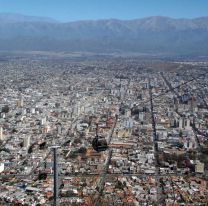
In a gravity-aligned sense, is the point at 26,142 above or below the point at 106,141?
below

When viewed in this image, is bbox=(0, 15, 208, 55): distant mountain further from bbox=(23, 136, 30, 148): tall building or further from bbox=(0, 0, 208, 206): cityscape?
bbox=(23, 136, 30, 148): tall building

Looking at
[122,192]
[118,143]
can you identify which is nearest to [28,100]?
[118,143]

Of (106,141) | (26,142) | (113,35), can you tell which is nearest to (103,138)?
(106,141)

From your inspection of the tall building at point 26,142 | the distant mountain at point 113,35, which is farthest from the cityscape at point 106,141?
the distant mountain at point 113,35

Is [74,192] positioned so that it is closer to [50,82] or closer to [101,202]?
[101,202]

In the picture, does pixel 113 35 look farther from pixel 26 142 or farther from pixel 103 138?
pixel 103 138

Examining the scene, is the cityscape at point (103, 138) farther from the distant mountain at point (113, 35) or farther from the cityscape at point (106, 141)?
the distant mountain at point (113, 35)
